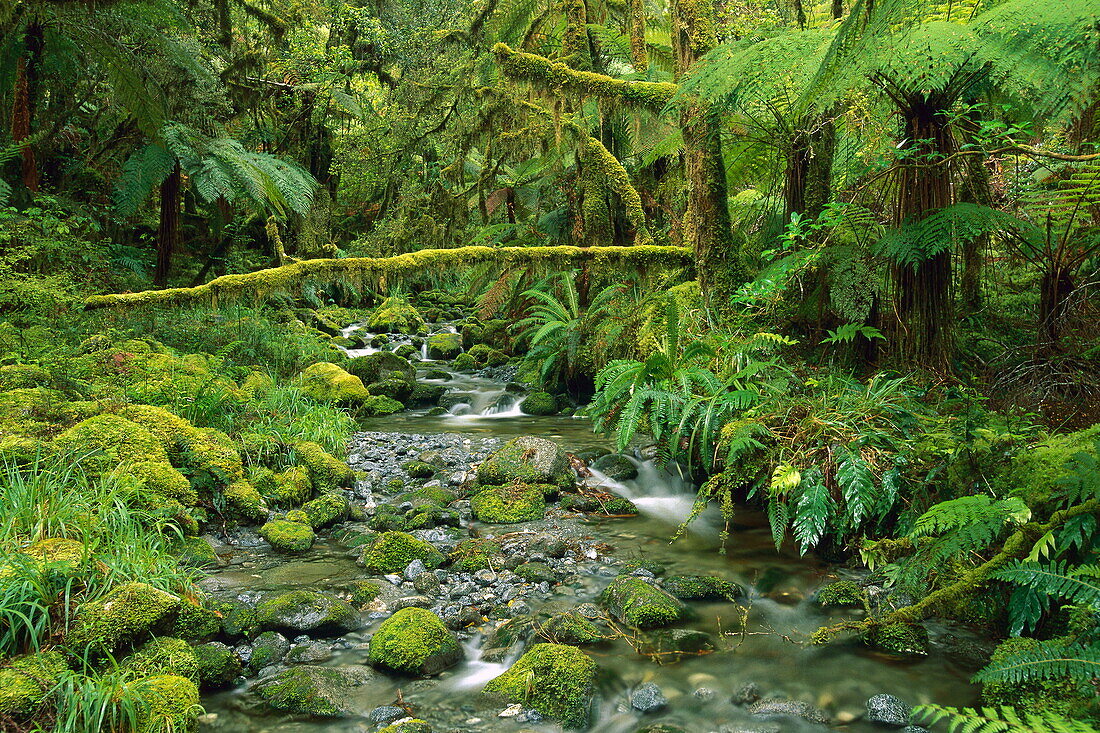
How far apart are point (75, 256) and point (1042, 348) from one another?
9.84 meters

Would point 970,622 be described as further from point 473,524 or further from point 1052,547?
point 473,524

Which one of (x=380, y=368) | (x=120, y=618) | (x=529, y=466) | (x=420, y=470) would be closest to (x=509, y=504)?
(x=529, y=466)

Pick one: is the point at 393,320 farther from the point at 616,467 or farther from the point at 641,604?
the point at 641,604

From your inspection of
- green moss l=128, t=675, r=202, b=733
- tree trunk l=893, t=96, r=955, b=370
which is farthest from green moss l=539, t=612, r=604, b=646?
tree trunk l=893, t=96, r=955, b=370

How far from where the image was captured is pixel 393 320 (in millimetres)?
13594

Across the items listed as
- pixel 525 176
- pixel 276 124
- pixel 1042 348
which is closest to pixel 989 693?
pixel 1042 348

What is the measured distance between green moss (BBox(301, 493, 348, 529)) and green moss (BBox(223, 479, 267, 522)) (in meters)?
0.32

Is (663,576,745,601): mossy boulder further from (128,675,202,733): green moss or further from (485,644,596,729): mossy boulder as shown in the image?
(128,675,202,733): green moss

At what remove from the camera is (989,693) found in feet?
8.11

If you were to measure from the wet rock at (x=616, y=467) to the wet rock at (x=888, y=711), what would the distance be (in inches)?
119

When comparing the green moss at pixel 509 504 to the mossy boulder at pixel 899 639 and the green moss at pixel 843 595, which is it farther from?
the mossy boulder at pixel 899 639

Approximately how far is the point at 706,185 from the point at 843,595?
145 inches

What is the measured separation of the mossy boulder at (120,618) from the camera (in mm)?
2477

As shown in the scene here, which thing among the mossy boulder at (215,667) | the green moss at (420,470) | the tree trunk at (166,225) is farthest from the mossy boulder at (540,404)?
the mossy boulder at (215,667)
